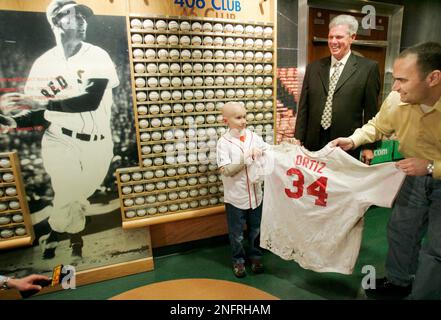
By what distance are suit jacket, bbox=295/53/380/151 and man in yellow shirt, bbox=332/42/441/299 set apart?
22cm

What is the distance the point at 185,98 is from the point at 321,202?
4.67ft

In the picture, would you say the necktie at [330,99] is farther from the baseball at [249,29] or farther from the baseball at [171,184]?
the baseball at [171,184]

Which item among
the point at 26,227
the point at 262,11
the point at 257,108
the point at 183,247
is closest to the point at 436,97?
the point at 257,108

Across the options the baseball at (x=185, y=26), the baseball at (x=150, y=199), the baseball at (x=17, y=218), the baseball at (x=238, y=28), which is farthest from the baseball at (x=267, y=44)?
the baseball at (x=17, y=218)

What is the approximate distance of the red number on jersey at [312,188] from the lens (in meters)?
2.10

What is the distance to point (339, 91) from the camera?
7.84 ft

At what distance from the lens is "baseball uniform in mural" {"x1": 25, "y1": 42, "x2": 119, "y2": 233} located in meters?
2.23

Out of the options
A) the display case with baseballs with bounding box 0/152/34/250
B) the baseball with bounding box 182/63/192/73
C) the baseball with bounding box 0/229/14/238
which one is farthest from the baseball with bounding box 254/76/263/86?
the baseball with bounding box 0/229/14/238

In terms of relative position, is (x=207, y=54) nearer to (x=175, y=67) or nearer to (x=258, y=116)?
(x=175, y=67)

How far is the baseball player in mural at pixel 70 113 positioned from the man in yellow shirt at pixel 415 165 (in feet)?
6.30

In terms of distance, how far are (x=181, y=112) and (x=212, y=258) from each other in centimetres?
146

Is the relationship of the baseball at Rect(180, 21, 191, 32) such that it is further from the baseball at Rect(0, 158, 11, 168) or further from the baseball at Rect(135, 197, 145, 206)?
the baseball at Rect(0, 158, 11, 168)

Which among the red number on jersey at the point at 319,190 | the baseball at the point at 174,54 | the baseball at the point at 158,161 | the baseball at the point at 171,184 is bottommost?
the baseball at the point at 171,184

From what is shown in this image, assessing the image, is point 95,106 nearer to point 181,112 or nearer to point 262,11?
point 181,112
